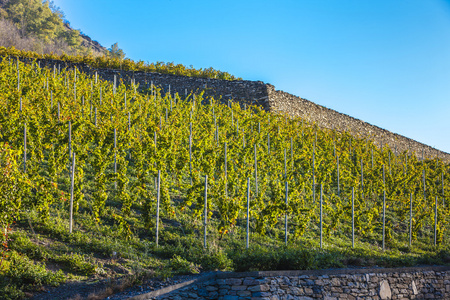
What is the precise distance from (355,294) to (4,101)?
27.8 feet

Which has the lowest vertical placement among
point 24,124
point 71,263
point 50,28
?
point 71,263

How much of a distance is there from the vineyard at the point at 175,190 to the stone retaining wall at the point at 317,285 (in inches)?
12.8

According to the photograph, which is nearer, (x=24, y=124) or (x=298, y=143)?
(x=24, y=124)

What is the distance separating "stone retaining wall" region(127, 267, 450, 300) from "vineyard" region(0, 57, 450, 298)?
326 millimetres

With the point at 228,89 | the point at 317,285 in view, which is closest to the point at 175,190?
the point at 317,285

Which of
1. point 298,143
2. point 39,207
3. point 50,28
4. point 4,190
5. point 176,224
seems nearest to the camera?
point 4,190

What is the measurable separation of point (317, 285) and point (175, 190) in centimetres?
355

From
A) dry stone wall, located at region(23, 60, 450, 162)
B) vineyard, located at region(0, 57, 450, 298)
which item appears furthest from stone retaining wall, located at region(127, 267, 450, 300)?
dry stone wall, located at region(23, 60, 450, 162)

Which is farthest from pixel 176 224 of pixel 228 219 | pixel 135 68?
pixel 135 68

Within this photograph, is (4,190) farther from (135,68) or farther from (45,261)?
(135,68)

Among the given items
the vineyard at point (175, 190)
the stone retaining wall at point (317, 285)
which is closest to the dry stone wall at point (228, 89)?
the vineyard at point (175, 190)

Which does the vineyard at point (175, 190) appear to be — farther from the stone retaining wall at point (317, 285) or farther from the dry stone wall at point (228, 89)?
the dry stone wall at point (228, 89)

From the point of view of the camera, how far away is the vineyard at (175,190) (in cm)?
667

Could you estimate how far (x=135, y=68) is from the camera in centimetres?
1942
